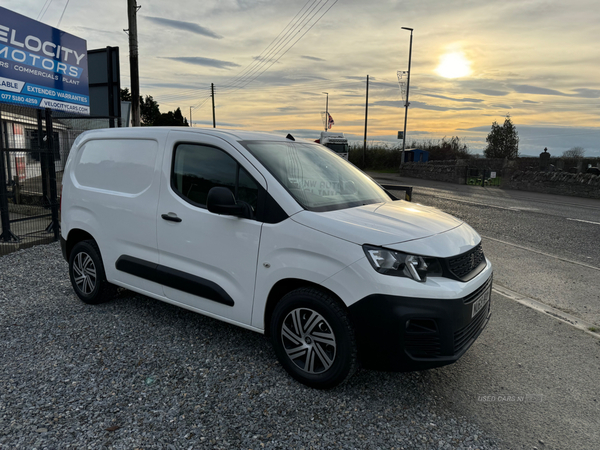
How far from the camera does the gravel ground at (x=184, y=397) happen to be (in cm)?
256

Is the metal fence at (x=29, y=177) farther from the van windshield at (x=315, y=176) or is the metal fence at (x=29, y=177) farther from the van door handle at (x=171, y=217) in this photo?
the van windshield at (x=315, y=176)

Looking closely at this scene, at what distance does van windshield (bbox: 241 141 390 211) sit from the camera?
3.32 metres

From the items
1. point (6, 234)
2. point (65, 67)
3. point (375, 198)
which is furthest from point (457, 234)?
point (65, 67)

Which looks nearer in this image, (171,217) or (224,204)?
(224,204)

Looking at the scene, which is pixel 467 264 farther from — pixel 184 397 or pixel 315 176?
pixel 184 397

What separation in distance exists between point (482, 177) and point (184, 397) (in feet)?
87.7

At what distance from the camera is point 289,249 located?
3018 millimetres

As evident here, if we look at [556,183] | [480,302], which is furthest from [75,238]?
[556,183]

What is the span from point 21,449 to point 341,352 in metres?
1.97

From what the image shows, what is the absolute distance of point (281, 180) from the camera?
329 cm

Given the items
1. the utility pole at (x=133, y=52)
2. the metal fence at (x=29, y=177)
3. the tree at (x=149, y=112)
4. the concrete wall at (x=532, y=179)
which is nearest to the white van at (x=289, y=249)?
the metal fence at (x=29, y=177)

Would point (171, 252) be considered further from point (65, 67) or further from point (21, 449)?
point (65, 67)

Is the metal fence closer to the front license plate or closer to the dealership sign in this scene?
the dealership sign

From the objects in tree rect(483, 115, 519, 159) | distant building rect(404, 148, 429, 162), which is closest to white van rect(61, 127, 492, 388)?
distant building rect(404, 148, 429, 162)
